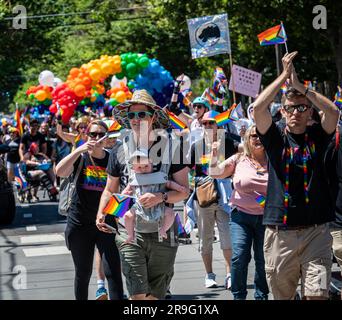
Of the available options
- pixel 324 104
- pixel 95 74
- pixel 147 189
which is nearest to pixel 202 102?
pixel 147 189

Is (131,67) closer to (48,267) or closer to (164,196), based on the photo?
(48,267)

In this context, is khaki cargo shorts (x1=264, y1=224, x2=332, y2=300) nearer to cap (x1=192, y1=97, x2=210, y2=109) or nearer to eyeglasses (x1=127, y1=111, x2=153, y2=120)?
eyeglasses (x1=127, y1=111, x2=153, y2=120)

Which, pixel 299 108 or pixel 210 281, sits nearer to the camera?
pixel 299 108

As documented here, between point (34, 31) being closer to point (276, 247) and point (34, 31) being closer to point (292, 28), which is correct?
point (292, 28)

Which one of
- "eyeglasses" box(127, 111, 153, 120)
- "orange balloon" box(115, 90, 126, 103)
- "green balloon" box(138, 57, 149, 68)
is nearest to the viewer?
"eyeglasses" box(127, 111, 153, 120)

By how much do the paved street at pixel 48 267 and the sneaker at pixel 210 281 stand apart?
0.21 ft

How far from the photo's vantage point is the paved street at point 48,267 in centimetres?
888

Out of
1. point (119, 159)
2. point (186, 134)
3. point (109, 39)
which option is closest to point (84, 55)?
point (109, 39)

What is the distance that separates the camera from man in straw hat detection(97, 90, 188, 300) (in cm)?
588

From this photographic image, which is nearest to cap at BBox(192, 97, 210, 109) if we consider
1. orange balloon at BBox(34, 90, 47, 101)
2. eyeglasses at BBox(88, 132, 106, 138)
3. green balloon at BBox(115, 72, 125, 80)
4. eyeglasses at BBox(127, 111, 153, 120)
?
eyeglasses at BBox(88, 132, 106, 138)

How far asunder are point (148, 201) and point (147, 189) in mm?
125

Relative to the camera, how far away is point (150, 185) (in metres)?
6.05

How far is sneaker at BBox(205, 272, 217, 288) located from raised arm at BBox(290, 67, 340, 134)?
3.66m

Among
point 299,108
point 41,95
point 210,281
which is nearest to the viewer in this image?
point 299,108
